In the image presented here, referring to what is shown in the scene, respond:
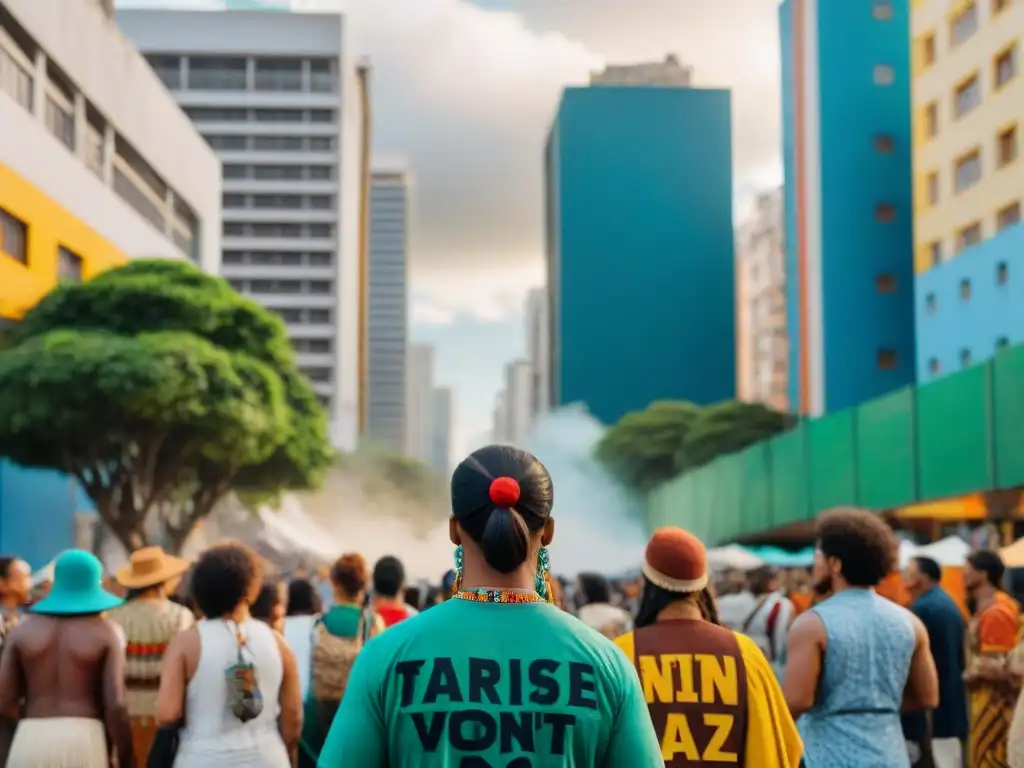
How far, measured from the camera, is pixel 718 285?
400ft

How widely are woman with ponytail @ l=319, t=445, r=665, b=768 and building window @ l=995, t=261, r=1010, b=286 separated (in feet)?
125

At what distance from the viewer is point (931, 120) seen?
45875 millimetres

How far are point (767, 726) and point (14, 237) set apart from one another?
30.6 m

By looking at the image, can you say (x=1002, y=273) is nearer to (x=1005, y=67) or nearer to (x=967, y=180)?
(x=967, y=180)

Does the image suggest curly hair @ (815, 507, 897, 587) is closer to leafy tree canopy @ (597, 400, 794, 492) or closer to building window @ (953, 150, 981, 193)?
building window @ (953, 150, 981, 193)

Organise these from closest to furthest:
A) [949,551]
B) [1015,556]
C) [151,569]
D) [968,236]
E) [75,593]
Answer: [75,593]
[151,569]
[1015,556]
[949,551]
[968,236]

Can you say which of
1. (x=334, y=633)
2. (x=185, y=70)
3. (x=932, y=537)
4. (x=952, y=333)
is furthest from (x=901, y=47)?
(x=334, y=633)

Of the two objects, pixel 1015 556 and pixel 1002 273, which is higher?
pixel 1002 273

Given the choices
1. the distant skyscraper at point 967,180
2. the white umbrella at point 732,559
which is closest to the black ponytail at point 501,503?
the white umbrella at point 732,559

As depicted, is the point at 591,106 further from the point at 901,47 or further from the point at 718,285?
the point at 901,47

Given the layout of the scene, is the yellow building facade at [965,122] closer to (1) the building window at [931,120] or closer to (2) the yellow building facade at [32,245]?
(1) the building window at [931,120]

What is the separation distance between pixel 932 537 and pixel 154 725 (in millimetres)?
31617

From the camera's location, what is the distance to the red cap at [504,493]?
10.3 ft

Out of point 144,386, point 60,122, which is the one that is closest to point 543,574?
point 144,386
